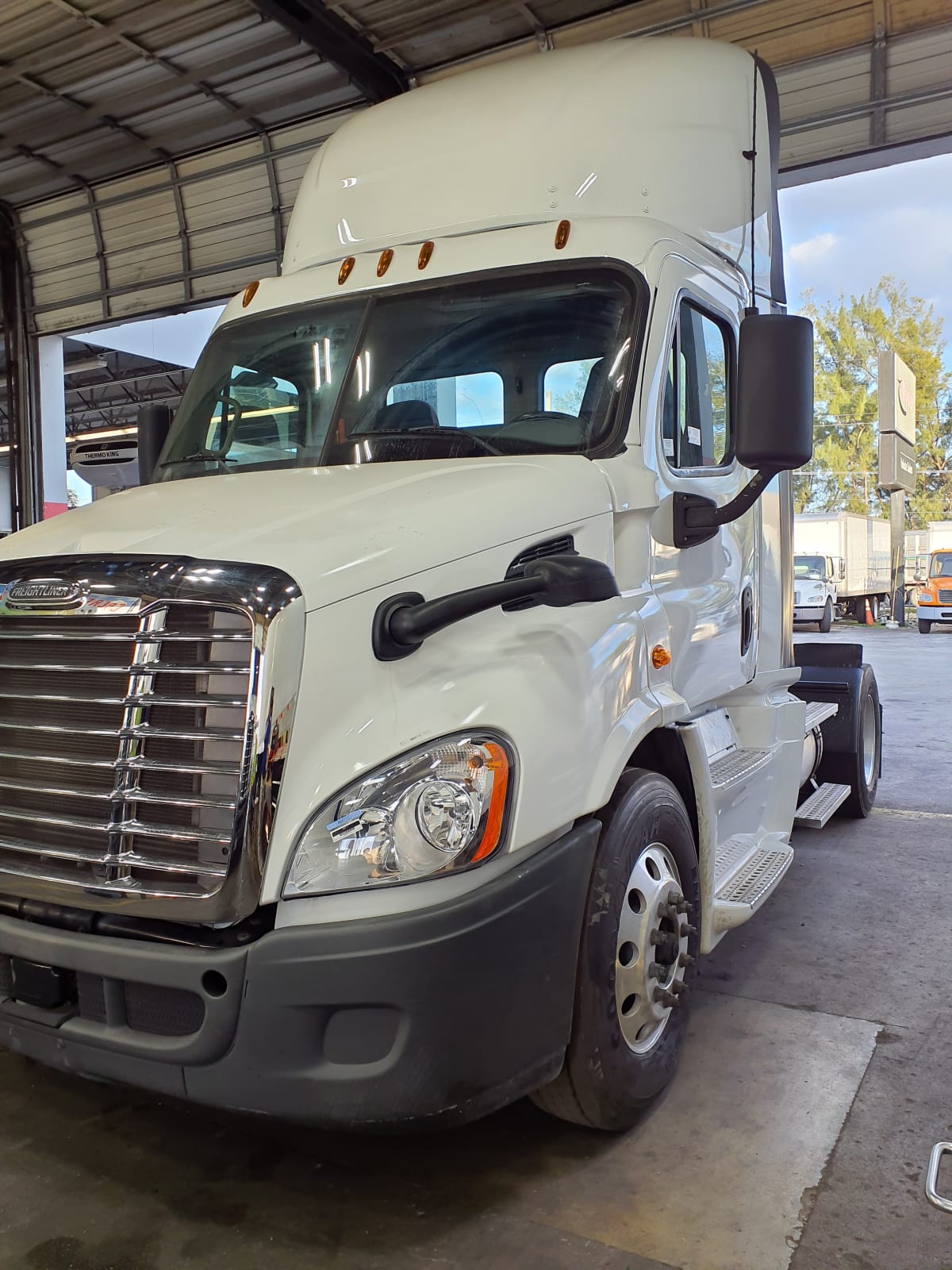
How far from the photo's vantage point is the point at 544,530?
2.85 meters

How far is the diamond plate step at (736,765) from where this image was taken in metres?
4.01

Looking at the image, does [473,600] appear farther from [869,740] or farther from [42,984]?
[869,740]

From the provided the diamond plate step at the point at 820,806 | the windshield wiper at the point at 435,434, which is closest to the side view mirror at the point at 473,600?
the windshield wiper at the point at 435,434

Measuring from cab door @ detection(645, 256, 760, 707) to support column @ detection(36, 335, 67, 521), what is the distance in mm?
12233

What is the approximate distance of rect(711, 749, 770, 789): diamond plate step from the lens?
4.01 meters

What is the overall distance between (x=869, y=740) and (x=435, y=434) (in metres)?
4.78

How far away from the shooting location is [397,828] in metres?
2.29

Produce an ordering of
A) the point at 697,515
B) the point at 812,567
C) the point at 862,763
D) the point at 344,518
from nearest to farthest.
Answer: the point at 344,518 → the point at 697,515 → the point at 862,763 → the point at 812,567

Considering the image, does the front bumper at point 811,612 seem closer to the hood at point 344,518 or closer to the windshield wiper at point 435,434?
the windshield wiper at point 435,434

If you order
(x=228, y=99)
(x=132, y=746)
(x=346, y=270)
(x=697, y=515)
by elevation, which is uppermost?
(x=228, y=99)

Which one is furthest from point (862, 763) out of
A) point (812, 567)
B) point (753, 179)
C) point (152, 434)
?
point (812, 567)

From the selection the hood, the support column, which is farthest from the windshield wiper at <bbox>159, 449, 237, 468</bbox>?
the support column

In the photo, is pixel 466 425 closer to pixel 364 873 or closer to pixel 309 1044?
pixel 364 873

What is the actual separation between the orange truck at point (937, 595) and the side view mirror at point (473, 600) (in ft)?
83.8
